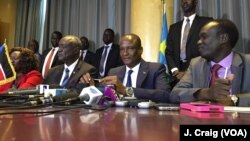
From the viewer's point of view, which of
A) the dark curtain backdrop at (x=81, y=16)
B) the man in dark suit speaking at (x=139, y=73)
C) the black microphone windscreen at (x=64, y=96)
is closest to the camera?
the black microphone windscreen at (x=64, y=96)

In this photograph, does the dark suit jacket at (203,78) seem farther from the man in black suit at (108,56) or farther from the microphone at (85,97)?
the man in black suit at (108,56)

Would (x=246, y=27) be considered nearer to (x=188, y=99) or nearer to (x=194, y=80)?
(x=194, y=80)

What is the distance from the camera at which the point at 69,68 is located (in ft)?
9.82

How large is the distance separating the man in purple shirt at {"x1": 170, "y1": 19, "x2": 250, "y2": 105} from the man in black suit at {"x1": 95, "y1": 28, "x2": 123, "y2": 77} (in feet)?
8.04

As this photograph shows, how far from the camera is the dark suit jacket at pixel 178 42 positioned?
10.2 ft

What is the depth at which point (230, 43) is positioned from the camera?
2.14 meters

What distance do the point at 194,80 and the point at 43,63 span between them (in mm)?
3217

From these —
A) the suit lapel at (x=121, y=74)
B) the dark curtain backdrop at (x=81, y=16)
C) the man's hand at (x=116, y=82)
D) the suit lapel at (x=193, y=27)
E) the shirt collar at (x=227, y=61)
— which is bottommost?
the man's hand at (x=116, y=82)

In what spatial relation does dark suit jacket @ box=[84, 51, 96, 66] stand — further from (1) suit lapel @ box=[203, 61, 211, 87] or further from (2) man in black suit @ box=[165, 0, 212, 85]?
(1) suit lapel @ box=[203, 61, 211, 87]

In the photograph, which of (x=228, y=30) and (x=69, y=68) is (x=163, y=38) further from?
(x=228, y=30)

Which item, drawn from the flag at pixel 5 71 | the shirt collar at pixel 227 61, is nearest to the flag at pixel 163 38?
the shirt collar at pixel 227 61

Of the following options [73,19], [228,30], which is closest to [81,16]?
[73,19]

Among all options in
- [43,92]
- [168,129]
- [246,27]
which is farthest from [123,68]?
[168,129]

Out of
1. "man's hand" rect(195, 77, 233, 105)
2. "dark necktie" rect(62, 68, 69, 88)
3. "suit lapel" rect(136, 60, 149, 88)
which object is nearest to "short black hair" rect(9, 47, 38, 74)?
"dark necktie" rect(62, 68, 69, 88)
